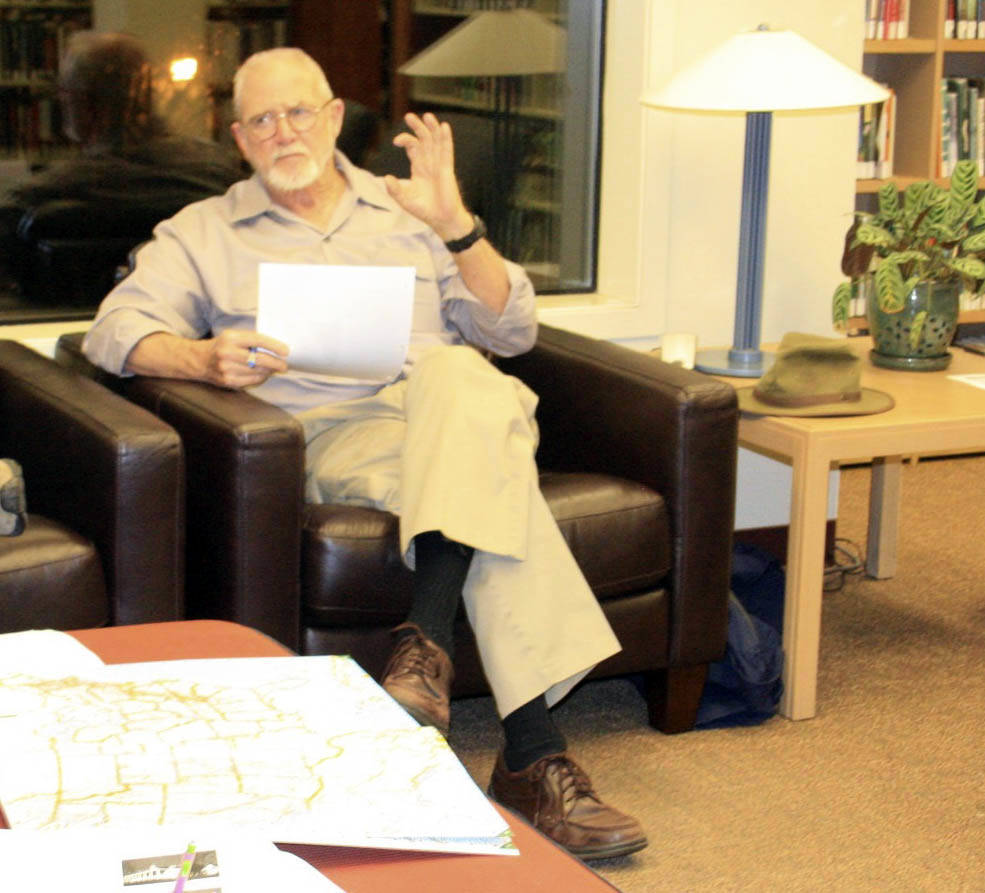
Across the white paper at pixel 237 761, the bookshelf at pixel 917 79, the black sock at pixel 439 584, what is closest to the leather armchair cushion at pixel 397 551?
the black sock at pixel 439 584

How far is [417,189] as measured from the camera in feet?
7.86

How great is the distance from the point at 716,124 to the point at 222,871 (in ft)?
8.60

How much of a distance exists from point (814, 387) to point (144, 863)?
200 cm

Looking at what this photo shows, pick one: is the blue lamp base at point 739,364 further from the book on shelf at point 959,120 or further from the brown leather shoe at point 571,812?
the book on shelf at point 959,120

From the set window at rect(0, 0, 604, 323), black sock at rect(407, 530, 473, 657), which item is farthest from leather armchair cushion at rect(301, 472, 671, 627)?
window at rect(0, 0, 604, 323)

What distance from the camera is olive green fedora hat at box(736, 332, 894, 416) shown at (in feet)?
8.47

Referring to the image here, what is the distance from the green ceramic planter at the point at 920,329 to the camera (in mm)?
2857

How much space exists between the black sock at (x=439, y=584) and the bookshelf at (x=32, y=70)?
4.52 ft

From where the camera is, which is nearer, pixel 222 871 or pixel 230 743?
pixel 222 871

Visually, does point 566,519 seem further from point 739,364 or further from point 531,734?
point 739,364

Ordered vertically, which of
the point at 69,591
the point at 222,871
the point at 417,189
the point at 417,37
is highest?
the point at 417,37

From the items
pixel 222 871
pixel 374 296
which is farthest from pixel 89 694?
pixel 374 296

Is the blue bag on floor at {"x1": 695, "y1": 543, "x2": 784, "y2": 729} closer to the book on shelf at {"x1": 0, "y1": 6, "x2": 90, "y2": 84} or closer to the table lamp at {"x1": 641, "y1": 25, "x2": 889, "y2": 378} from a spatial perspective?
the table lamp at {"x1": 641, "y1": 25, "x2": 889, "y2": 378}

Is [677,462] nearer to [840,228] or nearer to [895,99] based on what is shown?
Answer: [840,228]
